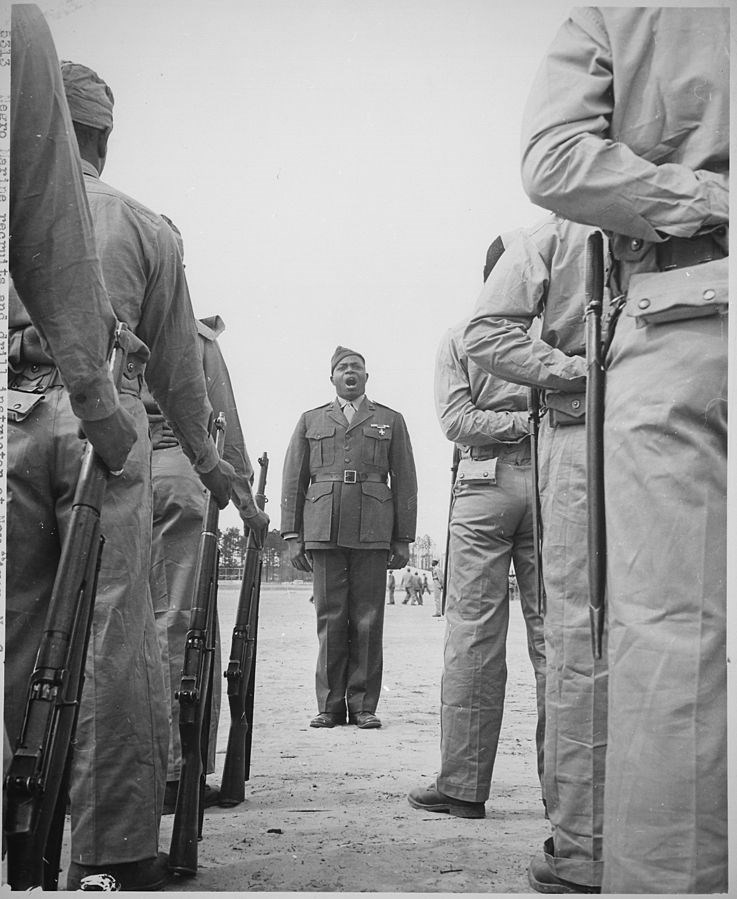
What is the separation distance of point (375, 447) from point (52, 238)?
8.47ft

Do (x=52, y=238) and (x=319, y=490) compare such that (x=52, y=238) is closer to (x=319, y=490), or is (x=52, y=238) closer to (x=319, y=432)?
(x=319, y=432)

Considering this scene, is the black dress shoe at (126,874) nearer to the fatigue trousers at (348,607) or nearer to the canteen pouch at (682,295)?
the canteen pouch at (682,295)

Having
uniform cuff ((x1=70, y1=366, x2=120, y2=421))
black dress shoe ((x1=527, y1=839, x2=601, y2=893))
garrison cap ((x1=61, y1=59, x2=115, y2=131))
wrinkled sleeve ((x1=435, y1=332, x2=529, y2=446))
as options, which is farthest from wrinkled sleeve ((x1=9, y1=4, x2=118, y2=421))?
wrinkled sleeve ((x1=435, y1=332, x2=529, y2=446))

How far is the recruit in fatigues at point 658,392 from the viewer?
1622 mm

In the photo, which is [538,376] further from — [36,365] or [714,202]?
[36,365]

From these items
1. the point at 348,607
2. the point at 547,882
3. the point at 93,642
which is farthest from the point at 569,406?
the point at 348,607

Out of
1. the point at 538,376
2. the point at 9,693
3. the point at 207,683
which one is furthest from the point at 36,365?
the point at 538,376

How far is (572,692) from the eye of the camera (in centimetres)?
229

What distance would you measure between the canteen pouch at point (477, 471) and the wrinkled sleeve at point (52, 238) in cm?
152

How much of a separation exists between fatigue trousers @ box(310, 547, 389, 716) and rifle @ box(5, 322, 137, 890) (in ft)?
9.26

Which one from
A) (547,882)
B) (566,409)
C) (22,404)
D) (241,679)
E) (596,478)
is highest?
(566,409)

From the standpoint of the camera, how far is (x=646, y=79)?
6.22 ft

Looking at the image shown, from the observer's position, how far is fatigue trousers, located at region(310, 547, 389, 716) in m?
4.70

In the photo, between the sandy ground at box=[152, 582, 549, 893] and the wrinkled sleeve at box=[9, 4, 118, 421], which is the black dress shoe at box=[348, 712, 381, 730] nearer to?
the sandy ground at box=[152, 582, 549, 893]
